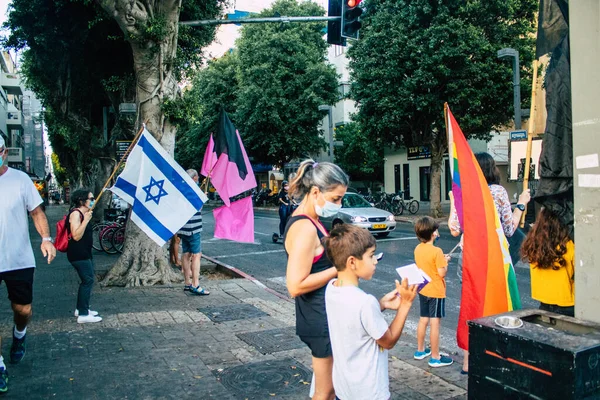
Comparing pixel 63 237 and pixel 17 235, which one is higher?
pixel 17 235

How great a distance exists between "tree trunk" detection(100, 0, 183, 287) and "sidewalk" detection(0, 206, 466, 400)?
98 cm

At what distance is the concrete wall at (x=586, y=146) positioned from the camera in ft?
8.01

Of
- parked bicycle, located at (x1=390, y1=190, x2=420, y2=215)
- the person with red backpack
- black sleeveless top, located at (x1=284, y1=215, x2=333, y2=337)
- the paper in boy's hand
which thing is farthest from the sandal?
parked bicycle, located at (x1=390, y1=190, x2=420, y2=215)

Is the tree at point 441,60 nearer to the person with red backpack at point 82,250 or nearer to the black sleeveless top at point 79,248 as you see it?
the person with red backpack at point 82,250

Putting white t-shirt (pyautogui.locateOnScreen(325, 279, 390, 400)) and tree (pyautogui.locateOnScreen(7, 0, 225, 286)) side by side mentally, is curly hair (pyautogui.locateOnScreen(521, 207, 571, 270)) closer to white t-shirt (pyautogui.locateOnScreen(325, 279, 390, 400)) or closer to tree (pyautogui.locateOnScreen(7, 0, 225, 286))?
white t-shirt (pyautogui.locateOnScreen(325, 279, 390, 400))

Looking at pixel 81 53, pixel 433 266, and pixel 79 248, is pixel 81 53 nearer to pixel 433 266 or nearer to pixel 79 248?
pixel 79 248

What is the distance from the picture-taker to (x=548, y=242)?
3.16 meters

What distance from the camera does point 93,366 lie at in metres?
4.84

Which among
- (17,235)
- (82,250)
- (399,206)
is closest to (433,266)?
(17,235)

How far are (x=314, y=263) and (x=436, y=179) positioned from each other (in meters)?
20.5

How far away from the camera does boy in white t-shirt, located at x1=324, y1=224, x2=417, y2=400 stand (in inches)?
102

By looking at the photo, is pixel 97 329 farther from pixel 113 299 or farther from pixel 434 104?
pixel 434 104

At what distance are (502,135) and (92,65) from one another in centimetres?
2411

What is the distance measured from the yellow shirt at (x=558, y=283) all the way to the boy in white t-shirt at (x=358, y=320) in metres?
1.11
